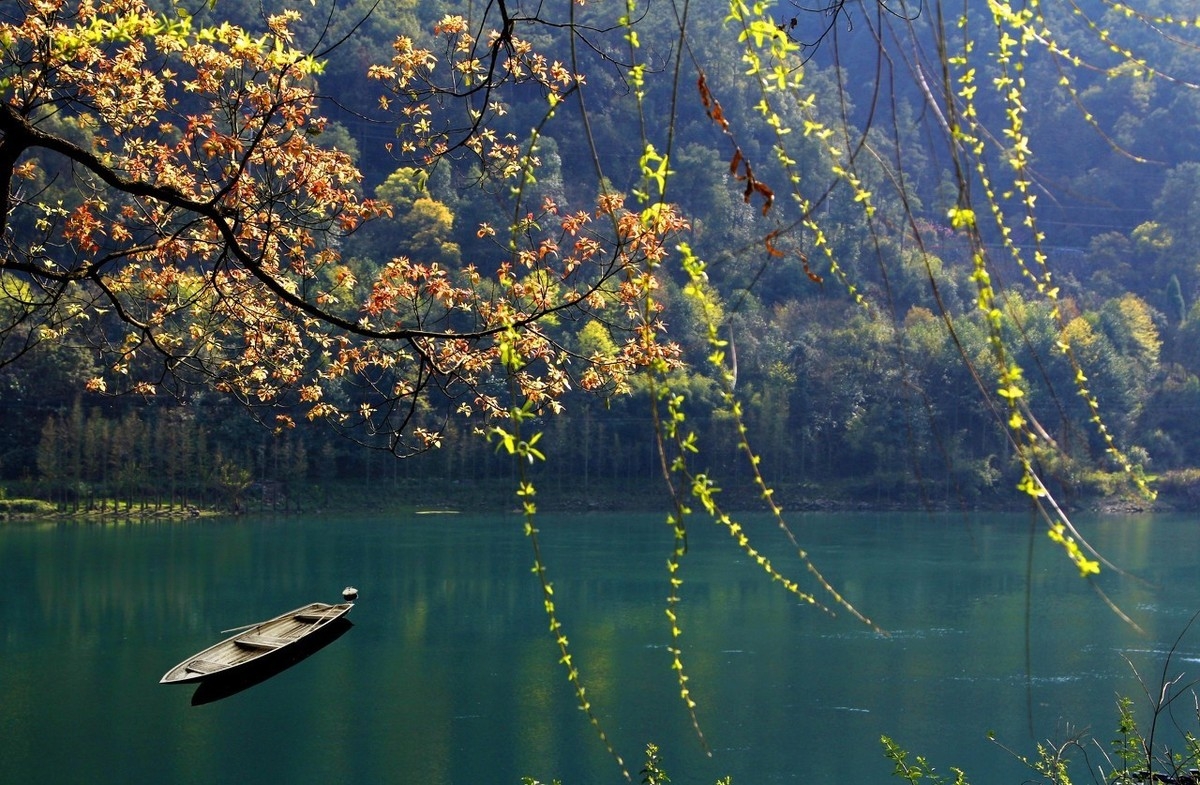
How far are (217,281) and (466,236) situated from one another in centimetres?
2852

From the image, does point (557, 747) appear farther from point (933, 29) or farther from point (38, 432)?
point (38, 432)

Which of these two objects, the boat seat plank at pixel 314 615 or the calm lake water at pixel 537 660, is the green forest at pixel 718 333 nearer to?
the calm lake water at pixel 537 660

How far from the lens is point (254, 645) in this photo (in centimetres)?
786

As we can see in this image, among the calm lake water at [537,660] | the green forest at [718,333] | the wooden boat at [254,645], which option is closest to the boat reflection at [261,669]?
the wooden boat at [254,645]

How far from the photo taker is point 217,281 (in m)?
4.36

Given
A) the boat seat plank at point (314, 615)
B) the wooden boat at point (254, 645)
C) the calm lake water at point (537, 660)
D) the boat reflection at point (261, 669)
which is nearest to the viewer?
the wooden boat at point (254, 645)

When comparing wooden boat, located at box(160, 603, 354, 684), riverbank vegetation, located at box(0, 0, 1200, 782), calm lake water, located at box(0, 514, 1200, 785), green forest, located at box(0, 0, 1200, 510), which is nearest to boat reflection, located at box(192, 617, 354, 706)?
wooden boat, located at box(160, 603, 354, 684)

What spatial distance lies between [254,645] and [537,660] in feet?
16.9

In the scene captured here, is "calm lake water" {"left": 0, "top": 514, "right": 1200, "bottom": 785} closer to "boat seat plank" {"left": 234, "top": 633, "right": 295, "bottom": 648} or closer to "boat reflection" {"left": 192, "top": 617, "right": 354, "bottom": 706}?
"boat reflection" {"left": 192, "top": 617, "right": 354, "bottom": 706}

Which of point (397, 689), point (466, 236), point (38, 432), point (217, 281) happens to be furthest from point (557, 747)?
point (466, 236)

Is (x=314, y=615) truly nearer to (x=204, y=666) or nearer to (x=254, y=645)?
(x=254, y=645)

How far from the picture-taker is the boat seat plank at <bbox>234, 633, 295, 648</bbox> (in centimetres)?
781

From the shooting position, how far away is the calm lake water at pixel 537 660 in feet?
30.5

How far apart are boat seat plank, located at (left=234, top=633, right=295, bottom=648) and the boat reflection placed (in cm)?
7
